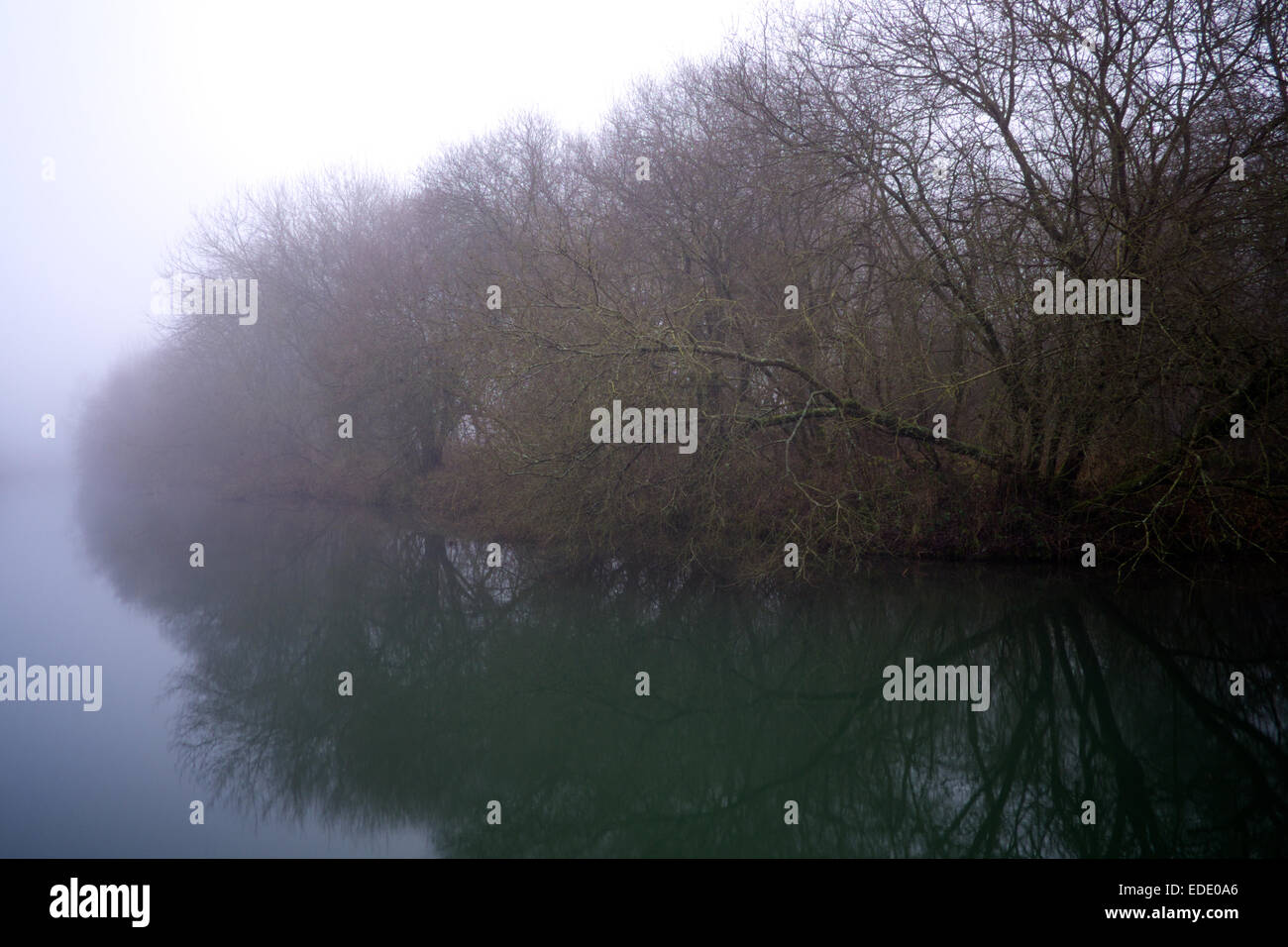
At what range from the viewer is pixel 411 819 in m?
5.61

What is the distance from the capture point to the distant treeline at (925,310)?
1059 centimetres

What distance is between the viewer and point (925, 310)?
45.8ft

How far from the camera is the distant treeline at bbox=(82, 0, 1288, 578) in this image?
34.7 ft

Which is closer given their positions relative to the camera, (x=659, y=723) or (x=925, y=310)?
(x=659, y=723)

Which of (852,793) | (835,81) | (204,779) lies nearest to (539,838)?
(852,793)

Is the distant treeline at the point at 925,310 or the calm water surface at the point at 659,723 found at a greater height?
the distant treeline at the point at 925,310
